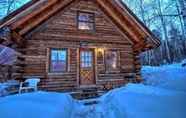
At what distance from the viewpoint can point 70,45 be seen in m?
10.3

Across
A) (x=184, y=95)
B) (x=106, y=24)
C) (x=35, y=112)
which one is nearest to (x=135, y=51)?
(x=106, y=24)

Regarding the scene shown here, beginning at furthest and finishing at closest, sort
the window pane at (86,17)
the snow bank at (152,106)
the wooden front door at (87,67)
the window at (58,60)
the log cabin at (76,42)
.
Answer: the window pane at (86,17)
the wooden front door at (87,67)
the window at (58,60)
the log cabin at (76,42)
the snow bank at (152,106)

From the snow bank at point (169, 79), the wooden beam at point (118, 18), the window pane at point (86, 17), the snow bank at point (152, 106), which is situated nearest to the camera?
the snow bank at point (152, 106)

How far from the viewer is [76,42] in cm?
1047

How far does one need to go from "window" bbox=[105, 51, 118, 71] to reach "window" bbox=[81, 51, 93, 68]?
1.04 metres

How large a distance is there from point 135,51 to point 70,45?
4.52m

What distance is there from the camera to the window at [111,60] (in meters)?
11.2

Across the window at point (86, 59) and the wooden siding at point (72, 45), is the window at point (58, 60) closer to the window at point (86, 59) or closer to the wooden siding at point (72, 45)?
the wooden siding at point (72, 45)

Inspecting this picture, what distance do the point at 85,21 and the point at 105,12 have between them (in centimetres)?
158

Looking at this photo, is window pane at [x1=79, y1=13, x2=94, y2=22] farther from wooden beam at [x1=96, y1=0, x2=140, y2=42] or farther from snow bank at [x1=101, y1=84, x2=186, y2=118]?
snow bank at [x1=101, y1=84, x2=186, y2=118]

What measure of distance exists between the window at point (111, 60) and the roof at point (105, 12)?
68.1 inches

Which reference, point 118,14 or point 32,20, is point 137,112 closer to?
point 32,20

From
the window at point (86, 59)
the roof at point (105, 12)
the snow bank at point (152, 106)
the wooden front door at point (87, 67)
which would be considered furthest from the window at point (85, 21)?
the snow bank at point (152, 106)

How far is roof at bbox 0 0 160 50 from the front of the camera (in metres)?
8.91
